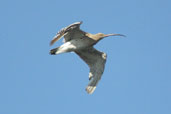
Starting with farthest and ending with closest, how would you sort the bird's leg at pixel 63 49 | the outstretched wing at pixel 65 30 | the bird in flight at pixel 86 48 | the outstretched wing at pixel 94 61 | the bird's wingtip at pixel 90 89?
the outstretched wing at pixel 94 61 < the bird's wingtip at pixel 90 89 < the bird's leg at pixel 63 49 < the bird in flight at pixel 86 48 < the outstretched wing at pixel 65 30

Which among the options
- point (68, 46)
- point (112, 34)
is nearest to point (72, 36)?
point (68, 46)

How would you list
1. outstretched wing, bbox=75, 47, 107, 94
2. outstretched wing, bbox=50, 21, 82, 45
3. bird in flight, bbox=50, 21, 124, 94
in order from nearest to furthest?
outstretched wing, bbox=50, 21, 82, 45 < bird in flight, bbox=50, 21, 124, 94 < outstretched wing, bbox=75, 47, 107, 94

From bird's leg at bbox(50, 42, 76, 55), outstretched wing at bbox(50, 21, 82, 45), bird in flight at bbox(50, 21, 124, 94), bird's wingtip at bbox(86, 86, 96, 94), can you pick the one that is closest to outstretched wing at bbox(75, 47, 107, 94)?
bird in flight at bbox(50, 21, 124, 94)

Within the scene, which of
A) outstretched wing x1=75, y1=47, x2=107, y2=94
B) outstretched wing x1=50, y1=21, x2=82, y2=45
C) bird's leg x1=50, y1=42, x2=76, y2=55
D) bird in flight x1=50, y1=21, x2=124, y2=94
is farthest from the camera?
outstretched wing x1=75, y1=47, x2=107, y2=94

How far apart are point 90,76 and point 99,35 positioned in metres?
2.21

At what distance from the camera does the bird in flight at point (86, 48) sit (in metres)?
22.2

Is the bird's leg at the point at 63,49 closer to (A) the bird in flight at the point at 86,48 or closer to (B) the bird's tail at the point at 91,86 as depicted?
(A) the bird in flight at the point at 86,48

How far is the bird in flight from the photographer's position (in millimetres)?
22219

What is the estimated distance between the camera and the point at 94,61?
24.2m

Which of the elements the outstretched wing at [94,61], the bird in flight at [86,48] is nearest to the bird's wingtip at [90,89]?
the bird in flight at [86,48]

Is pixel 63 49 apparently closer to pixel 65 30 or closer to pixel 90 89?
pixel 65 30

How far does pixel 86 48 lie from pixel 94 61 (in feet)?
3.49

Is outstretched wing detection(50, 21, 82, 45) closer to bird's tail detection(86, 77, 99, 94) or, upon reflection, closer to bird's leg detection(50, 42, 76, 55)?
bird's leg detection(50, 42, 76, 55)

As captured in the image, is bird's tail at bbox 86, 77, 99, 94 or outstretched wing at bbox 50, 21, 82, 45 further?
bird's tail at bbox 86, 77, 99, 94
